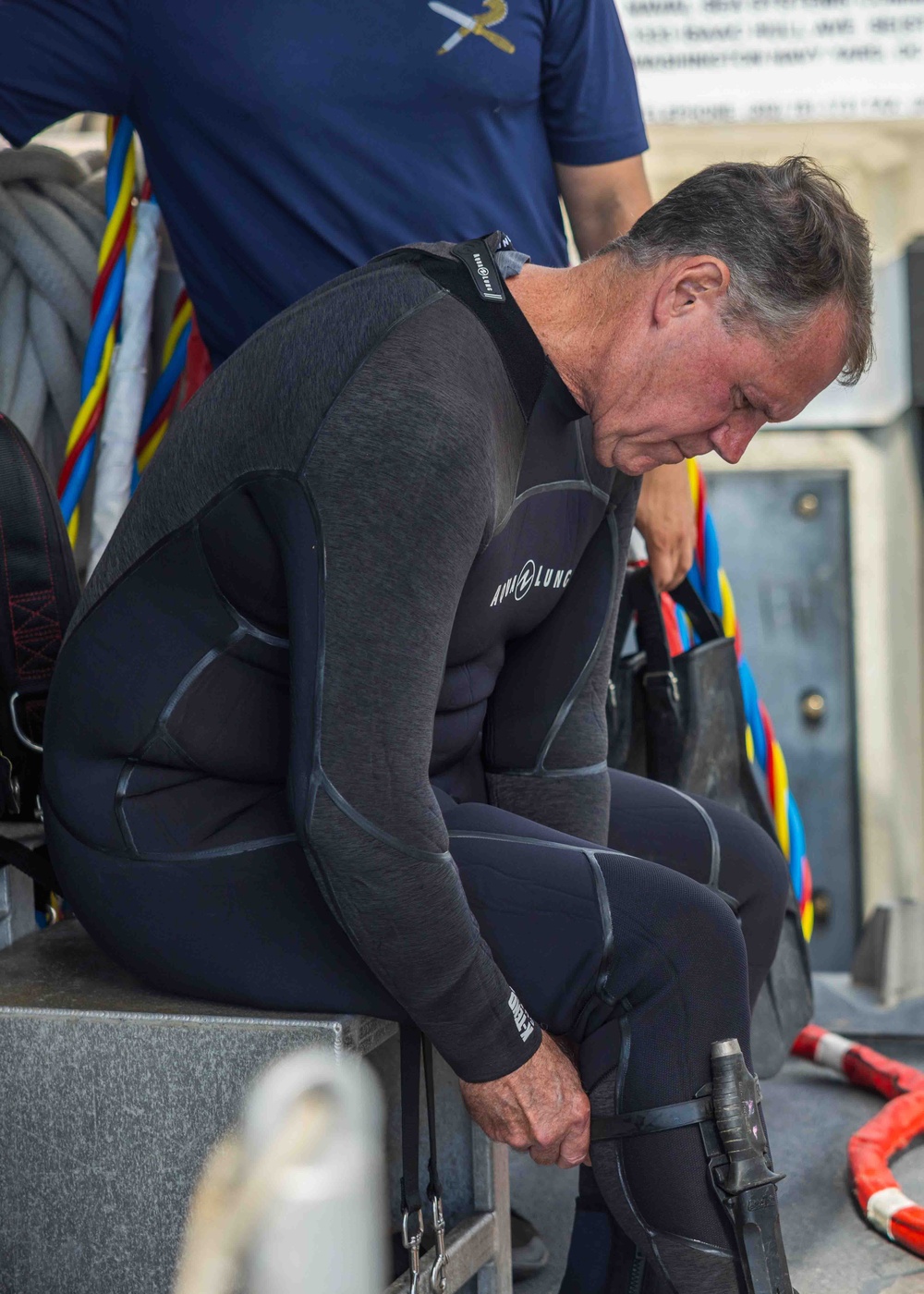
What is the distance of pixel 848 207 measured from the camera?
40.5 inches

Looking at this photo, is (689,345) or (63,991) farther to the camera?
(63,991)

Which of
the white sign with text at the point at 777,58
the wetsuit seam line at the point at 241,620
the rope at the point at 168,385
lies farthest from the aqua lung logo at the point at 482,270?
the white sign with text at the point at 777,58

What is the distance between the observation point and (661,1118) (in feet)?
3.33

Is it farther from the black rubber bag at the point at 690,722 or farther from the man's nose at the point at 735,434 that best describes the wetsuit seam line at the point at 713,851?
the man's nose at the point at 735,434

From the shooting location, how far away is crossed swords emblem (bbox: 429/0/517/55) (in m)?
1.49

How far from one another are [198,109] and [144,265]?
415 millimetres

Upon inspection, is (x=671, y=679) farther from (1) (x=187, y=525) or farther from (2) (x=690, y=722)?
(1) (x=187, y=525)

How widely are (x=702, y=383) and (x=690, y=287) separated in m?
0.07

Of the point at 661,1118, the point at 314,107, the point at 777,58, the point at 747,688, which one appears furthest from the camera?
the point at 777,58

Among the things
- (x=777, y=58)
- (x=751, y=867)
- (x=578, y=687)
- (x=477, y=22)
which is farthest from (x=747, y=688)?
(x=777, y=58)

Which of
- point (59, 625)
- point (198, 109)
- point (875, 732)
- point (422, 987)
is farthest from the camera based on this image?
point (875, 732)

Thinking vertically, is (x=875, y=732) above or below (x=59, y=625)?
below

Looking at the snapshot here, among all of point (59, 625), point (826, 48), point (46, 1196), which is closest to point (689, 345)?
point (59, 625)

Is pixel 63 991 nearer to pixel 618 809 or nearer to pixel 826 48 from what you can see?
pixel 618 809
